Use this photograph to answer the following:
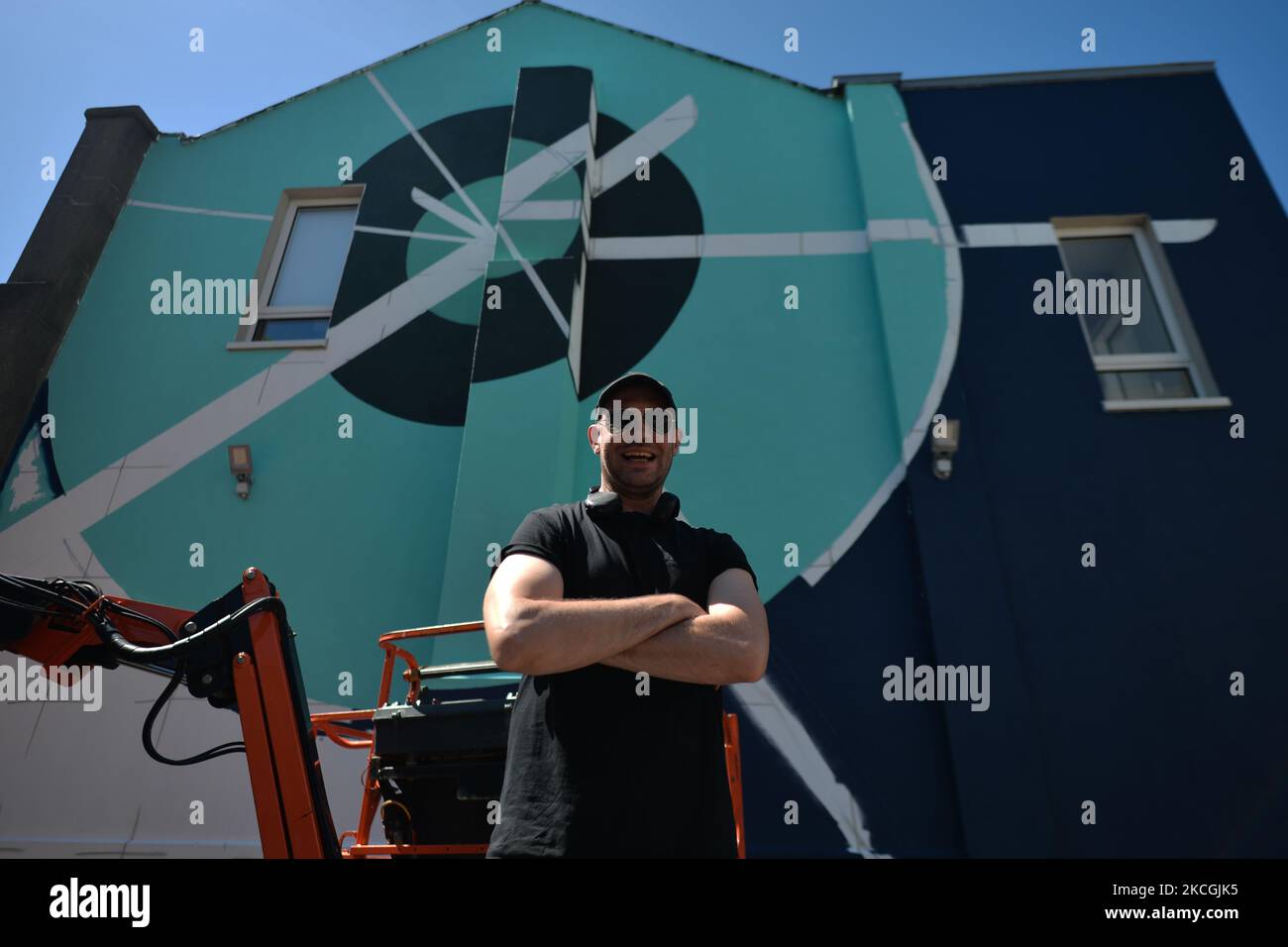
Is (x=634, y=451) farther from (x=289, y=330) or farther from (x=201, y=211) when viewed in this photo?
(x=201, y=211)

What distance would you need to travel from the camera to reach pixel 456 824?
3.19 meters

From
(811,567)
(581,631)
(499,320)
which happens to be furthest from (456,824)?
(499,320)

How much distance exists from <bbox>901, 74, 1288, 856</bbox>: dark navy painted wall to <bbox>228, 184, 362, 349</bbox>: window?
19.8 feet

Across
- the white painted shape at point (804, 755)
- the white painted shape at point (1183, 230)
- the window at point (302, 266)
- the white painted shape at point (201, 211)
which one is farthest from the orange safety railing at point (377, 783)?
the white painted shape at point (1183, 230)

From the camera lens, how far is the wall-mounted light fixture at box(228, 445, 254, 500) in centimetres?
602

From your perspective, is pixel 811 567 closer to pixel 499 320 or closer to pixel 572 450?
pixel 572 450

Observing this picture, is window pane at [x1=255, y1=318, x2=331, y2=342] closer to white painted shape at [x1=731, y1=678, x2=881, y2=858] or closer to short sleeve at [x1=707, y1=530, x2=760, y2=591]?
white painted shape at [x1=731, y1=678, x2=881, y2=858]

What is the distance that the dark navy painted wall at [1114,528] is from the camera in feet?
15.7

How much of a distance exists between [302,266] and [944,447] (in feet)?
22.0

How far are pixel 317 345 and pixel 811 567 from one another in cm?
507

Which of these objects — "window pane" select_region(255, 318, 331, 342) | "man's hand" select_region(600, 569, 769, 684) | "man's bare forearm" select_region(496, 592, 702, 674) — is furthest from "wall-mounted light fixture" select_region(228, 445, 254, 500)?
"man's hand" select_region(600, 569, 769, 684)

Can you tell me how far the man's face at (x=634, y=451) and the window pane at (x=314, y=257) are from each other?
5984 millimetres

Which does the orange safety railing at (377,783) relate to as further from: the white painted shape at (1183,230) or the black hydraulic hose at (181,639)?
the white painted shape at (1183,230)

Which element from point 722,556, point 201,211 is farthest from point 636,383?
point 201,211
